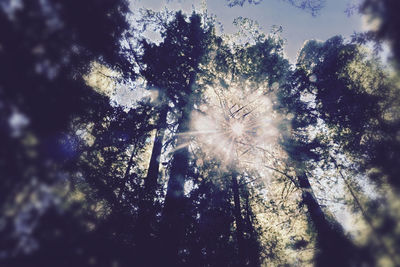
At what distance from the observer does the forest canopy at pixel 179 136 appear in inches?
88.5

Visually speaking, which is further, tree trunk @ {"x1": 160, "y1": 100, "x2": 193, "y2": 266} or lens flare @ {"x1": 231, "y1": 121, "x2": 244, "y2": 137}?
lens flare @ {"x1": 231, "y1": 121, "x2": 244, "y2": 137}

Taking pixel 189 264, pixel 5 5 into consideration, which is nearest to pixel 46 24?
pixel 5 5

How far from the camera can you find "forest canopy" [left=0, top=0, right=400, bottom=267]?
88.5 inches

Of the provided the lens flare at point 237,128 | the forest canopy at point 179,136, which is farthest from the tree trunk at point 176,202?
the lens flare at point 237,128

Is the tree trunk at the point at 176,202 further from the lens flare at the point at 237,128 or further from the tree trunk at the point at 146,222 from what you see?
the lens flare at the point at 237,128

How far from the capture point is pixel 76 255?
8.30 ft

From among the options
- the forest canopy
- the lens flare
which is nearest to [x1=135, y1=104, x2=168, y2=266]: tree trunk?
the forest canopy

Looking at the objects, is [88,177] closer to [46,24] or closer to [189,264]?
[189,264]

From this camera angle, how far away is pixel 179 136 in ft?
34.7

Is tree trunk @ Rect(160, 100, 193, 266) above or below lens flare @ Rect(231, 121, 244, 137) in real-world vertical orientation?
below

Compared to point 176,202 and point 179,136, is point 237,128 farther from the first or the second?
point 176,202

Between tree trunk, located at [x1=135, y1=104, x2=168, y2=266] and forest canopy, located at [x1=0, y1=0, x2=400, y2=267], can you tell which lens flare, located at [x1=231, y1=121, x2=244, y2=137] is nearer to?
forest canopy, located at [x1=0, y1=0, x2=400, y2=267]

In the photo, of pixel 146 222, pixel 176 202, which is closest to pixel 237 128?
pixel 176 202

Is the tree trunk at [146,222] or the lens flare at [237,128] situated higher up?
the lens flare at [237,128]
